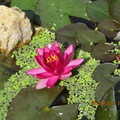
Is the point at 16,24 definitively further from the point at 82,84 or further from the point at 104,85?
the point at 104,85

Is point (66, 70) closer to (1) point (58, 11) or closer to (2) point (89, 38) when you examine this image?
(2) point (89, 38)

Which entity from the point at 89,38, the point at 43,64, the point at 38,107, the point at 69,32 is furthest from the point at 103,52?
the point at 38,107

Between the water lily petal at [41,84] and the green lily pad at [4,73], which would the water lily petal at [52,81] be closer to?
the water lily petal at [41,84]

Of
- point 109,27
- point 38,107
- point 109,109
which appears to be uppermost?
point 109,27

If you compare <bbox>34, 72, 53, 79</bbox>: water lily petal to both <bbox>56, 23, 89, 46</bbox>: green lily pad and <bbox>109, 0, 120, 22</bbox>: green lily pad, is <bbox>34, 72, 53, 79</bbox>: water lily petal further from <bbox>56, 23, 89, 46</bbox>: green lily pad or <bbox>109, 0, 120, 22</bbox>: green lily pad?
<bbox>109, 0, 120, 22</bbox>: green lily pad

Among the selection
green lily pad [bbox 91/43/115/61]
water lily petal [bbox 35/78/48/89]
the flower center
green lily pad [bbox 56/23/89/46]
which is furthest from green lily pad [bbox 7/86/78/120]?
green lily pad [bbox 56/23/89/46]

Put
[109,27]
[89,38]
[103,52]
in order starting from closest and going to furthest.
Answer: [103,52] < [89,38] < [109,27]

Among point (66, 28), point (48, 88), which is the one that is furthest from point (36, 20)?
point (48, 88)
